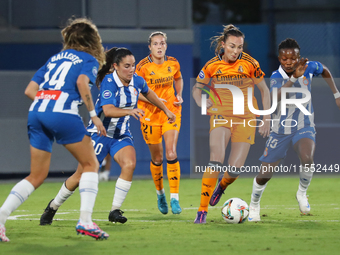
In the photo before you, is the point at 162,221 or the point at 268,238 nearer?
the point at 268,238

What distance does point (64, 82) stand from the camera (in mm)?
4820

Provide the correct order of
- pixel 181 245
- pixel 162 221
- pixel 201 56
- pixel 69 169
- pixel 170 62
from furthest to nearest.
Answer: pixel 201 56, pixel 69 169, pixel 170 62, pixel 162 221, pixel 181 245

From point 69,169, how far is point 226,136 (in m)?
6.71

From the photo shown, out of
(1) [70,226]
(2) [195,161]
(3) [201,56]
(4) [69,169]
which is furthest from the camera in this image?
(3) [201,56]

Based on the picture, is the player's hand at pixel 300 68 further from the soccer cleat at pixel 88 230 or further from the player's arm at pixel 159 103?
the soccer cleat at pixel 88 230

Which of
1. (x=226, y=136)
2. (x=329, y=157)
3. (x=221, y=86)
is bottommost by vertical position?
(x=329, y=157)

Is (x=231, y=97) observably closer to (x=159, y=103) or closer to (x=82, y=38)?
(x=159, y=103)

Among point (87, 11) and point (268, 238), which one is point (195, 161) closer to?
point (87, 11)

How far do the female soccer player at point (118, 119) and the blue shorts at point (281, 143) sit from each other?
1.27 meters

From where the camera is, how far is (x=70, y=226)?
19.4ft

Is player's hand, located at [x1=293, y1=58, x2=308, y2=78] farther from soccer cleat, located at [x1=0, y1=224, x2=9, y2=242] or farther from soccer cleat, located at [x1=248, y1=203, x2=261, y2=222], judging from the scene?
soccer cleat, located at [x1=0, y1=224, x2=9, y2=242]

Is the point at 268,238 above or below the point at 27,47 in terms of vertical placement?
below

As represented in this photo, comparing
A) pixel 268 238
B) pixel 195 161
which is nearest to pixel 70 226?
pixel 268 238

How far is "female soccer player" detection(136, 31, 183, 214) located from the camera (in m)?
7.47
